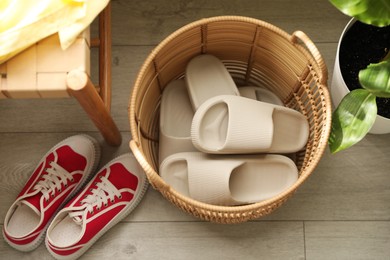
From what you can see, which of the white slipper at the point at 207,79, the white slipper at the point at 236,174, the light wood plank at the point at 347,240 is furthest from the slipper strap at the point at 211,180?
the light wood plank at the point at 347,240

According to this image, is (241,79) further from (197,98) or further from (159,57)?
(159,57)

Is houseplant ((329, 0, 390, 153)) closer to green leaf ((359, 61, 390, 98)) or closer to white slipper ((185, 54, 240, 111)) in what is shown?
green leaf ((359, 61, 390, 98))

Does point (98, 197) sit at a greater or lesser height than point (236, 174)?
lesser

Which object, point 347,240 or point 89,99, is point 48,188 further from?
point 347,240

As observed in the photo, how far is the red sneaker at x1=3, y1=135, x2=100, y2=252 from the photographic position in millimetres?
1091

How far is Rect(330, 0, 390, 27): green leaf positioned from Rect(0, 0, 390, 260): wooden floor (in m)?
0.43

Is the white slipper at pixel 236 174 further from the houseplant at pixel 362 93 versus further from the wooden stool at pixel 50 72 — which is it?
the wooden stool at pixel 50 72

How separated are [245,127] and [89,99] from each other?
0.33 meters

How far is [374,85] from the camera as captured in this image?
0.76 meters

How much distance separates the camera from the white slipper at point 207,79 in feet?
3.50

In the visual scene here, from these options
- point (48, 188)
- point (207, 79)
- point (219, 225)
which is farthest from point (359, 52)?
point (48, 188)

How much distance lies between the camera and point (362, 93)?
0.84 meters

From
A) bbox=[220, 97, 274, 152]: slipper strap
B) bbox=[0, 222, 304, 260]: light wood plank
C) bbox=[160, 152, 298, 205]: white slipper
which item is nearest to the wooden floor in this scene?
bbox=[0, 222, 304, 260]: light wood plank

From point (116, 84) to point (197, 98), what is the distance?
249mm
